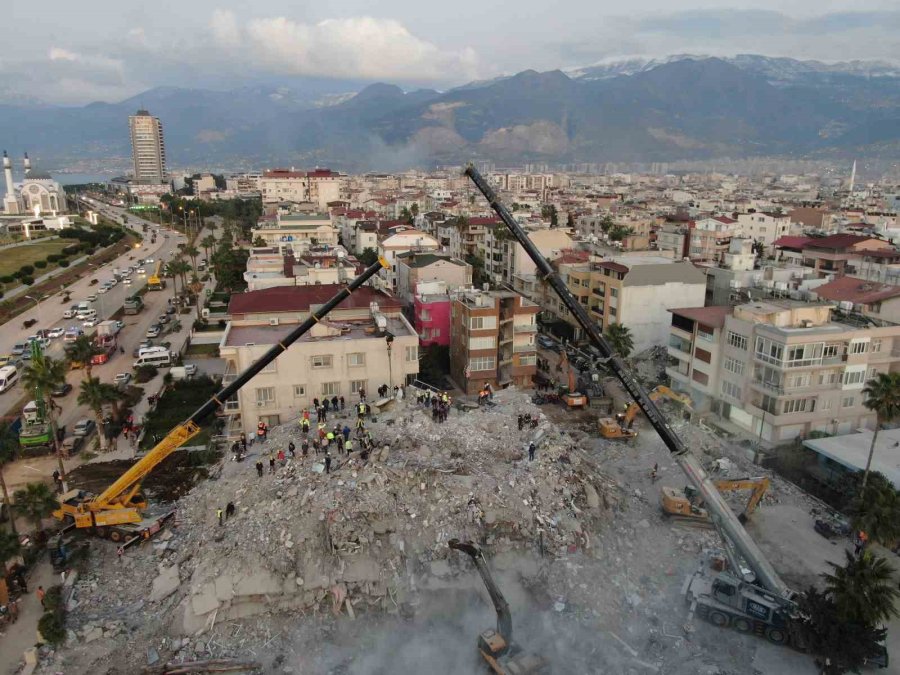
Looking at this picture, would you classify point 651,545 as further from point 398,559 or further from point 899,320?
point 899,320

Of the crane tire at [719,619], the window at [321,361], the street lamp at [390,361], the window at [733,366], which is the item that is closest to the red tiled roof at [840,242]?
the window at [733,366]

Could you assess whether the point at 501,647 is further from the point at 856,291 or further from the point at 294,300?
the point at 856,291

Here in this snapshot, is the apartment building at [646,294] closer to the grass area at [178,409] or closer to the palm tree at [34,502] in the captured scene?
the grass area at [178,409]

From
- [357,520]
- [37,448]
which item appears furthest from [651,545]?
[37,448]

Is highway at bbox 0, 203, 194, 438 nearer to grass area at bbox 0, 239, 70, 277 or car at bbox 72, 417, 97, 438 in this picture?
car at bbox 72, 417, 97, 438

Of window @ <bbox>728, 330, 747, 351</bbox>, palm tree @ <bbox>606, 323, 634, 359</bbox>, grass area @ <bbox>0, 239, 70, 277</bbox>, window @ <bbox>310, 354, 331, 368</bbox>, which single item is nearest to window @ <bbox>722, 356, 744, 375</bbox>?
window @ <bbox>728, 330, 747, 351</bbox>

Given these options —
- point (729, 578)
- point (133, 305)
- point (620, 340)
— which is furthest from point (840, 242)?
point (133, 305)

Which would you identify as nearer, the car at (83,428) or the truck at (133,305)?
the car at (83,428)
